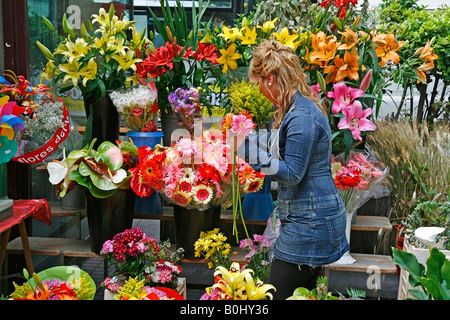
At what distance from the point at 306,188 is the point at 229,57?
1387 mm

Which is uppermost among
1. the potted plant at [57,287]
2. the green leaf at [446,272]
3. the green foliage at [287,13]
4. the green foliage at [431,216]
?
the green foliage at [287,13]

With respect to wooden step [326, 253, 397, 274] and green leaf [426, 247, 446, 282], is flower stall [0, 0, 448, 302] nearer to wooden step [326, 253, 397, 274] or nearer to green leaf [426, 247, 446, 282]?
wooden step [326, 253, 397, 274]

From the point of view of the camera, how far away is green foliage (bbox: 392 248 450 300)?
1382mm

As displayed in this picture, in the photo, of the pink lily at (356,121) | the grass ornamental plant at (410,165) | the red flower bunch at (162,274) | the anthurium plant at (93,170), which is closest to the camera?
the red flower bunch at (162,274)

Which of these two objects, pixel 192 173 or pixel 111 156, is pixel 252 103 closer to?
pixel 192 173

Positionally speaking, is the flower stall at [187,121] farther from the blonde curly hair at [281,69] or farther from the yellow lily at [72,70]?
the blonde curly hair at [281,69]

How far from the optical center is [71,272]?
2.10 m

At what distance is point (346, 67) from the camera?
3332 millimetres

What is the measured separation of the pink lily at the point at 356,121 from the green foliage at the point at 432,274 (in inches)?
68.3

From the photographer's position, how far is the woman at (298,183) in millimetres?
2248

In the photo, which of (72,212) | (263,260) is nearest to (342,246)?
(263,260)

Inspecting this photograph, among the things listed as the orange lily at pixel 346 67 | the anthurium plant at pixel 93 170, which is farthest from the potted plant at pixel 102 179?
the orange lily at pixel 346 67
